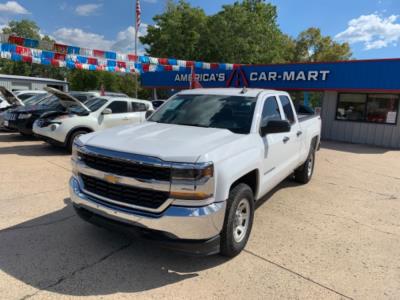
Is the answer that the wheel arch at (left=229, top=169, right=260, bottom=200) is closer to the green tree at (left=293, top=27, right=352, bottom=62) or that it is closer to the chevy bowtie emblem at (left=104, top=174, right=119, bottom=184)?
the chevy bowtie emblem at (left=104, top=174, right=119, bottom=184)

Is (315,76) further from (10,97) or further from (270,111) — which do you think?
(10,97)

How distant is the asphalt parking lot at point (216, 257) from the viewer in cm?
300

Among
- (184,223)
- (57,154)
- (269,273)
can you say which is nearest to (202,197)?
(184,223)

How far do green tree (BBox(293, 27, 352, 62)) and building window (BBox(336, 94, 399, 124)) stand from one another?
33286mm

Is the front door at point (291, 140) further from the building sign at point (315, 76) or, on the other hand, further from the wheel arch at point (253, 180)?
the building sign at point (315, 76)

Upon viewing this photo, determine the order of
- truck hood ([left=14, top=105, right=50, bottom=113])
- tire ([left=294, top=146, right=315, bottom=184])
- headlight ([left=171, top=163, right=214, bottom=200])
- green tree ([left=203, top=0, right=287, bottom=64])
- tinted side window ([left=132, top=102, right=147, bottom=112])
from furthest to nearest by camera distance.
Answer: green tree ([left=203, top=0, right=287, bottom=64]) < truck hood ([left=14, top=105, right=50, bottom=113]) < tinted side window ([left=132, top=102, right=147, bottom=112]) < tire ([left=294, top=146, right=315, bottom=184]) < headlight ([left=171, top=163, right=214, bottom=200])

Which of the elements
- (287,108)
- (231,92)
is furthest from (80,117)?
(287,108)

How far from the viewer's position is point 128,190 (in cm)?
311

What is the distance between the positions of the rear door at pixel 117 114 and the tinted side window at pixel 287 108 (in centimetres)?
589

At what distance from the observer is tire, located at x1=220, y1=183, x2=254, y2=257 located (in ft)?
10.8

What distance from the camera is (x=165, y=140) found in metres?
3.38

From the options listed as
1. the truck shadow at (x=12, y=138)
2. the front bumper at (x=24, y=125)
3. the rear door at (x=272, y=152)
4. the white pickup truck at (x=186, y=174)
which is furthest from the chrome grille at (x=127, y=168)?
the truck shadow at (x=12, y=138)

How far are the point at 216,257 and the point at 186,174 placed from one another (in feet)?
4.17

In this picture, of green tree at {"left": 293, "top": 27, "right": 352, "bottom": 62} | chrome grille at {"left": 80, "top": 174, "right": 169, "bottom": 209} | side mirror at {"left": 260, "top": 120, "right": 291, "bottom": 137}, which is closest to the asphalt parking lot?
chrome grille at {"left": 80, "top": 174, "right": 169, "bottom": 209}
